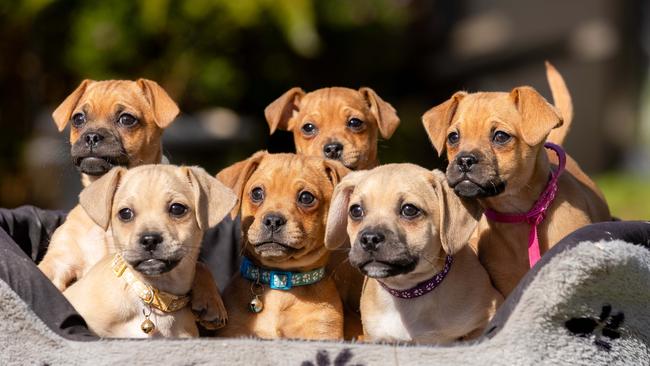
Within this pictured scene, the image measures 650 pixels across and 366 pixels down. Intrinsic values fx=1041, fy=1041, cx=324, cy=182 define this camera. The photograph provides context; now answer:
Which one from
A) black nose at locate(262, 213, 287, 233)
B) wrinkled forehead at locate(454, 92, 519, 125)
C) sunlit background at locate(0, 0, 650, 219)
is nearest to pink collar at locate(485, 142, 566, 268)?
wrinkled forehead at locate(454, 92, 519, 125)

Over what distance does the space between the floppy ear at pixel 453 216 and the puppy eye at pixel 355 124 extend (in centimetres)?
145

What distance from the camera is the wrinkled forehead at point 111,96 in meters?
5.62

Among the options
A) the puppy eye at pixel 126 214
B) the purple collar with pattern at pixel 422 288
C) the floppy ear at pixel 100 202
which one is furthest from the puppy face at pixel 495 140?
the floppy ear at pixel 100 202

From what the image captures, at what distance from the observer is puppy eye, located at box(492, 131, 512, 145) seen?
5.00 m

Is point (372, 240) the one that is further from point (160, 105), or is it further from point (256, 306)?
point (160, 105)

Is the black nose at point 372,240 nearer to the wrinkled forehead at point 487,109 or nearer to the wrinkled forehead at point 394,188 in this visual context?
the wrinkled forehead at point 394,188

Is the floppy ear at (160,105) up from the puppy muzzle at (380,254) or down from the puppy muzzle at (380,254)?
up

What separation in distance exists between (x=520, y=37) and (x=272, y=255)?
11920 mm

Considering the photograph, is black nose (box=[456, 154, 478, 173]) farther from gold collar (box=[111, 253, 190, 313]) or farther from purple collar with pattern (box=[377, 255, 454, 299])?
gold collar (box=[111, 253, 190, 313])

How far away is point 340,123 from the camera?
622 cm

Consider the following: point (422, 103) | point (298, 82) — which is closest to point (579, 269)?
point (298, 82)

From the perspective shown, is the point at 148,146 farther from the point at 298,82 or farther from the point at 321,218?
the point at 298,82

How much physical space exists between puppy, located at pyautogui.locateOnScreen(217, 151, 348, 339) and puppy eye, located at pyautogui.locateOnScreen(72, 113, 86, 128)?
94cm

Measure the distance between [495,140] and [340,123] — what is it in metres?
1.43
